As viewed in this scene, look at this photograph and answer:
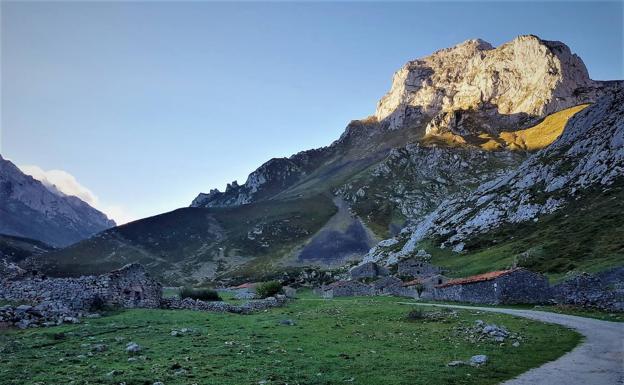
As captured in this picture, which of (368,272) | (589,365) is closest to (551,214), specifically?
(368,272)

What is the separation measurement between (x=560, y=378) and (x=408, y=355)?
6.84 metres

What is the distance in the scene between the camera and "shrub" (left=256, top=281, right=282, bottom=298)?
6050 cm

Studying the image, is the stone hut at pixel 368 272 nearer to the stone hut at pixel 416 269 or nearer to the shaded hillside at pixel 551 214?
the stone hut at pixel 416 269

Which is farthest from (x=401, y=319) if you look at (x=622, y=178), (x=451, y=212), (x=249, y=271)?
(x=249, y=271)

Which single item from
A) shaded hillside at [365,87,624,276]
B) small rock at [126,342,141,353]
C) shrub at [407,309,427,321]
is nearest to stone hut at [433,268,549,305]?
shaded hillside at [365,87,624,276]

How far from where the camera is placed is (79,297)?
34.7 m

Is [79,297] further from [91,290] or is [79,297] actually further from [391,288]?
[391,288]

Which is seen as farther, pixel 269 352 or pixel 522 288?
pixel 522 288

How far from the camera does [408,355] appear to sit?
2170 cm

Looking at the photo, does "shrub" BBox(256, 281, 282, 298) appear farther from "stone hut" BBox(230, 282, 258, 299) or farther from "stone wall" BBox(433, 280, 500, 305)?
"stone wall" BBox(433, 280, 500, 305)

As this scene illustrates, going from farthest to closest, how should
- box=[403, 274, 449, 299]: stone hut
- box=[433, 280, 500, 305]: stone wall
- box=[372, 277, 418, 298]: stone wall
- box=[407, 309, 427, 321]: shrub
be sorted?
1. box=[372, 277, 418, 298]: stone wall
2. box=[403, 274, 449, 299]: stone hut
3. box=[433, 280, 500, 305]: stone wall
4. box=[407, 309, 427, 321]: shrub

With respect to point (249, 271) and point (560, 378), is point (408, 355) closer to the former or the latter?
point (560, 378)

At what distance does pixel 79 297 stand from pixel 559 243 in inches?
3111

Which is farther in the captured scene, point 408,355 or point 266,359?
point 408,355
